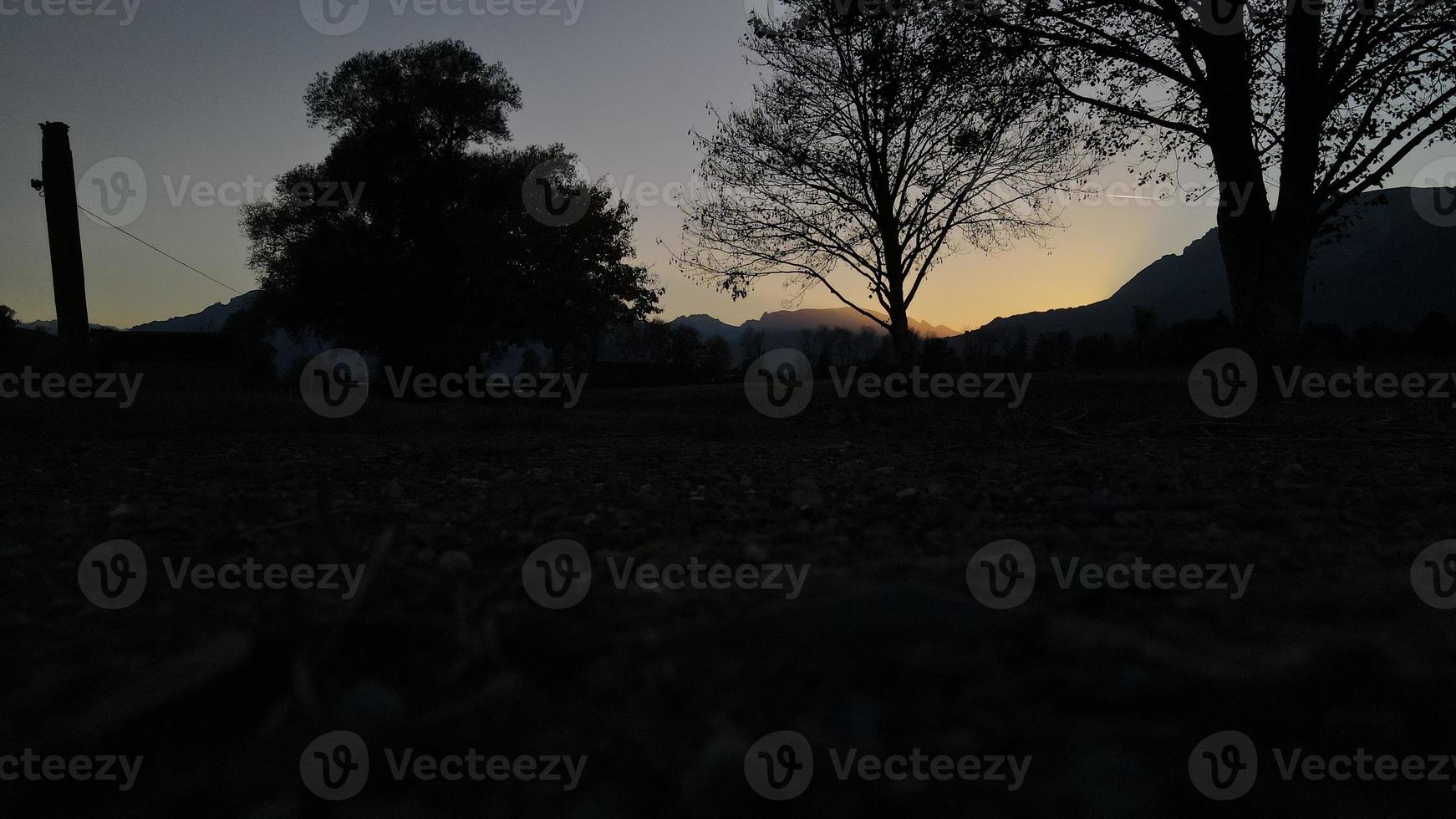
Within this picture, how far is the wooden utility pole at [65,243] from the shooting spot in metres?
11.5

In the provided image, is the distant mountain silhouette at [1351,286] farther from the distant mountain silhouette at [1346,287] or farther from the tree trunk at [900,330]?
the tree trunk at [900,330]

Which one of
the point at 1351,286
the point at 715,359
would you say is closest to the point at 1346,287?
the point at 1351,286

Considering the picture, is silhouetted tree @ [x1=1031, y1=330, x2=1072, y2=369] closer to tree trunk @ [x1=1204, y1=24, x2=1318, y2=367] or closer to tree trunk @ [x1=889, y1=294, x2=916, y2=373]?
tree trunk @ [x1=889, y1=294, x2=916, y2=373]

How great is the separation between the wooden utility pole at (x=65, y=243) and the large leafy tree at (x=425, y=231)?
11.5m

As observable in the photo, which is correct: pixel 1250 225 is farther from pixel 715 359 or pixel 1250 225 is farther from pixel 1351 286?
pixel 1351 286

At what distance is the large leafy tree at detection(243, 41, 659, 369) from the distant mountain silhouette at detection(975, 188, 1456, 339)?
4799 cm

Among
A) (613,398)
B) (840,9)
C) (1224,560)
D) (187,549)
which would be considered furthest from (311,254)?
(1224,560)

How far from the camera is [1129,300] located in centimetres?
15462

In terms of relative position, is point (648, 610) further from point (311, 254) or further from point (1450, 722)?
point (311, 254)

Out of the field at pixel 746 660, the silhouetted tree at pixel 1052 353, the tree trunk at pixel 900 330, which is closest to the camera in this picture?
the field at pixel 746 660

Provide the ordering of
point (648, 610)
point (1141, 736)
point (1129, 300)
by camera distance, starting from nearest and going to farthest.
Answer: point (1141, 736)
point (648, 610)
point (1129, 300)

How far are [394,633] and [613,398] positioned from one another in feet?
69.3

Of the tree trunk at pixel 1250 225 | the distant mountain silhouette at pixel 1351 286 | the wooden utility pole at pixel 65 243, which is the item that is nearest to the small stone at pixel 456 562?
the tree trunk at pixel 1250 225

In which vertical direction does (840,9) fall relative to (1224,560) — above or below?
above
